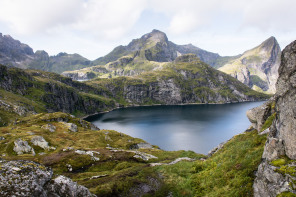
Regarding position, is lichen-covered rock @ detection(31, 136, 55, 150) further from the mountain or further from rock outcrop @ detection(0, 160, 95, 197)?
the mountain

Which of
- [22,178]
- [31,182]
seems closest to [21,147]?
[22,178]

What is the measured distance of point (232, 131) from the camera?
160625mm

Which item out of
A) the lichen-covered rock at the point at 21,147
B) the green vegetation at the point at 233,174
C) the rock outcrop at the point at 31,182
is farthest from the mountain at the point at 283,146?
the lichen-covered rock at the point at 21,147

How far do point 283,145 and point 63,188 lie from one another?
71.1 ft

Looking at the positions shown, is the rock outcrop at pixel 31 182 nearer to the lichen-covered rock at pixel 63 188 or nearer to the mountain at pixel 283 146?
the lichen-covered rock at pixel 63 188

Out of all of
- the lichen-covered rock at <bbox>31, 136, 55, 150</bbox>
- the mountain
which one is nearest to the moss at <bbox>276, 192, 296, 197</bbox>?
the mountain

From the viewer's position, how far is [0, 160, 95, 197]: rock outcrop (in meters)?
13.1

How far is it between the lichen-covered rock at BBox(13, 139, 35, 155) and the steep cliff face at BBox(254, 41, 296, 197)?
69.2 meters

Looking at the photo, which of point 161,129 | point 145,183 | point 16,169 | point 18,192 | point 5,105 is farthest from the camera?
point 161,129

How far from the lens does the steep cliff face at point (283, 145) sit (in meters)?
14.7

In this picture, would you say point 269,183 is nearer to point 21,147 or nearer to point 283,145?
point 283,145

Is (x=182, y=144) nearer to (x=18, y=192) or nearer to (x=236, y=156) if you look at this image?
(x=236, y=156)

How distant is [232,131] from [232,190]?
6299 inches

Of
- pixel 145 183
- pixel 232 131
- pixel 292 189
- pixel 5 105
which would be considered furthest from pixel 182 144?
pixel 5 105
